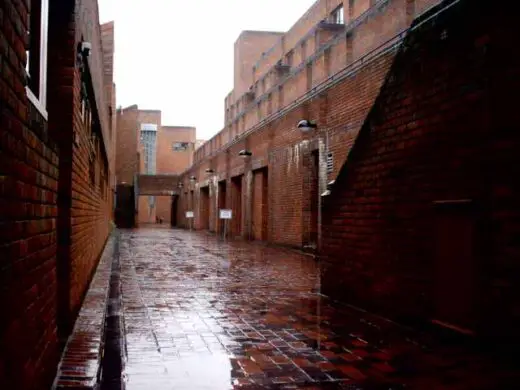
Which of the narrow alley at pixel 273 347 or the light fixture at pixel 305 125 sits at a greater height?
the light fixture at pixel 305 125

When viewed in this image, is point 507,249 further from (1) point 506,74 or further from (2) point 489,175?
(1) point 506,74

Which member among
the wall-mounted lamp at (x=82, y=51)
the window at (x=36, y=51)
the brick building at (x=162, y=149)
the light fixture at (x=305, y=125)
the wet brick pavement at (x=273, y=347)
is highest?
the brick building at (x=162, y=149)

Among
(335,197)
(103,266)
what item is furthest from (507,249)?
(103,266)

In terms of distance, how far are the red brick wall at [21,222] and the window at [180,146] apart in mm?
64920

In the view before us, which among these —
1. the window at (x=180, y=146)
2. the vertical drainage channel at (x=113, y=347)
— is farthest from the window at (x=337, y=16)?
the window at (x=180, y=146)

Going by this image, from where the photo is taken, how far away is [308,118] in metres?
15.7

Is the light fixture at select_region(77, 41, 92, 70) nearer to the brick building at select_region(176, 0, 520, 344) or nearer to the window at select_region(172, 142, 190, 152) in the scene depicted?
the brick building at select_region(176, 0, 520, 344)

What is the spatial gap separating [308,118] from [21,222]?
542 inches

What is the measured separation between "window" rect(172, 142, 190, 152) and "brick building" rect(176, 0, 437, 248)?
3517 centimetres

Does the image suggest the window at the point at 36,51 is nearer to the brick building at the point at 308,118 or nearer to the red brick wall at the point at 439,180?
the red brick wall at the point at 439,180

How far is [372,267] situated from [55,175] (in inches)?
149

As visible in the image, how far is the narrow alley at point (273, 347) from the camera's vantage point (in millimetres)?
3736

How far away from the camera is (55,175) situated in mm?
3457

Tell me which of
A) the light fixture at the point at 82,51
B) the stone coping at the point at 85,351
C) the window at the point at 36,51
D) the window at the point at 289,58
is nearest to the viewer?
the window at the point at 36,51
